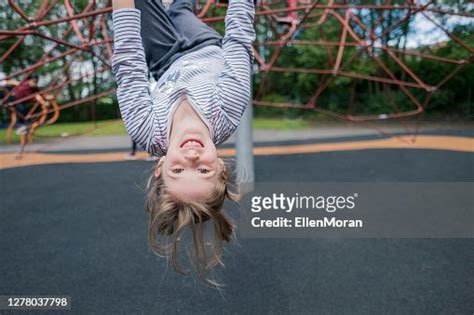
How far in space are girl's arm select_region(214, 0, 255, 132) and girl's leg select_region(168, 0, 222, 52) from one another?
20cm

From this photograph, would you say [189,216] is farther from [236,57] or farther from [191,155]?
[236,57]

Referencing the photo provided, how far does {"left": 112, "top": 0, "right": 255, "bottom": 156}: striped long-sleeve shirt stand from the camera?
0.96m

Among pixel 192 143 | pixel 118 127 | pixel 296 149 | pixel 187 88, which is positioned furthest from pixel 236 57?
pixel 118 127

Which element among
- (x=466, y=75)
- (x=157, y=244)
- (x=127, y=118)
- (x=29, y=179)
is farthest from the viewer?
(x=466, y=75)

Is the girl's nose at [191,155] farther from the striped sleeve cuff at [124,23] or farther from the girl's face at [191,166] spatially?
the striped sleeve cuff at [124,23]

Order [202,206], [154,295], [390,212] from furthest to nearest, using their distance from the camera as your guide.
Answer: [390,212]
[154,295]
[202,206]

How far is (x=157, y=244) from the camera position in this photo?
1294 mm

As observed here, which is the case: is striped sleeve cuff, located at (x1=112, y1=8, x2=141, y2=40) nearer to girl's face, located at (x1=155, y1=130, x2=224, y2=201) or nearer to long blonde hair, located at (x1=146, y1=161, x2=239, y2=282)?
girl's face, located at (x1=155, y1=130, x2=224, y2=201)

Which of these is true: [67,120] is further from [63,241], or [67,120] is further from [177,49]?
[177,49]

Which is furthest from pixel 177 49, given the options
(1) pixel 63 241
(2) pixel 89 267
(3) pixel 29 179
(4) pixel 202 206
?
(3) pixel 29 179

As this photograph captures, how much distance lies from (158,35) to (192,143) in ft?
1.37

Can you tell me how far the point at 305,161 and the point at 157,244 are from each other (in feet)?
10.7

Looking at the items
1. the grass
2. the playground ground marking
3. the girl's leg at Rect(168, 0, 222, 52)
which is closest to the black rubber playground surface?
the girl's leg at Rect(168, 0, 222, 52)

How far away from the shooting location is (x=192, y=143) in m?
0.95
